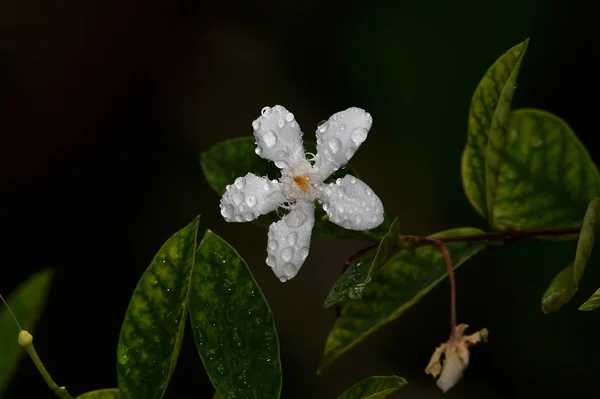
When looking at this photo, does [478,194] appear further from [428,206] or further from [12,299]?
[428,206]

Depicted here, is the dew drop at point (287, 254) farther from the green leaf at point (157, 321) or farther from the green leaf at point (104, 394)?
the green leaf at point (104, 394)

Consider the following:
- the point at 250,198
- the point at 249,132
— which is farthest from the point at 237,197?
the point at 249,132

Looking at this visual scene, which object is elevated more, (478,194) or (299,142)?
(299,142)

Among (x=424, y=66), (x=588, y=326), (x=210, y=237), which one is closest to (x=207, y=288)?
(x=210, y=237)

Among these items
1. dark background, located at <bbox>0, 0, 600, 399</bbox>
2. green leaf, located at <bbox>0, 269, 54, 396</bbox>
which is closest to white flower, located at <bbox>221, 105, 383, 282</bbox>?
green leaf, located at <bbox>0, 269, 54, 396</bbox>

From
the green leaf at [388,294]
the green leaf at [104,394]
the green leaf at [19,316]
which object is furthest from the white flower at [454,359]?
the green leaf at [19,316]

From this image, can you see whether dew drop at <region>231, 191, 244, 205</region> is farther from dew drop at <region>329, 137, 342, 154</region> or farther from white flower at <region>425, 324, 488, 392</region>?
white flower at <region>425, 324, 488, 392</region>

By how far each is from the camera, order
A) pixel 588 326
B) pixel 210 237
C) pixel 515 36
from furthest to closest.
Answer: pixel 515 36, pixel 588 326, pixel 210 237
